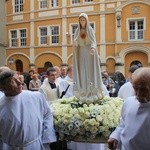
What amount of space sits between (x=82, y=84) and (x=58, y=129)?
3.99ft

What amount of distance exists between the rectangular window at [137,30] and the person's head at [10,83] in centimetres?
2605

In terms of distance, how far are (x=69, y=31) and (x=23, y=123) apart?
27.9 m

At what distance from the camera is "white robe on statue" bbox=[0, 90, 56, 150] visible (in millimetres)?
3691

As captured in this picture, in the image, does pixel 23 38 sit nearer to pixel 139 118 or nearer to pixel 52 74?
pixel 52 74

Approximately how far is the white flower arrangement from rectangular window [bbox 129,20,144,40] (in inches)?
975

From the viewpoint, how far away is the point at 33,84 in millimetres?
A: 10844

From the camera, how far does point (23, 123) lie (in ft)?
12.1

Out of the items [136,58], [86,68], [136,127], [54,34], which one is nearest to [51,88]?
[86,68]

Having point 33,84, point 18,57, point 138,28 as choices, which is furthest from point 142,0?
point 33,84

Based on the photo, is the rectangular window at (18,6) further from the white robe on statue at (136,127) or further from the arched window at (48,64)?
the white robe on statue at (136,127)

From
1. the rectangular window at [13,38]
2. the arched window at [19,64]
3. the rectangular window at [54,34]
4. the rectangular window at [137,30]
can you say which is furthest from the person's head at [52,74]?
the rectangular window at [13,38]

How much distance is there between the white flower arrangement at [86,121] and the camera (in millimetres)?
4566

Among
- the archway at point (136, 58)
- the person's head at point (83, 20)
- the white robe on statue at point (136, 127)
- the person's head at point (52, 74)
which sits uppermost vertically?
the person's head at point (83, 20)

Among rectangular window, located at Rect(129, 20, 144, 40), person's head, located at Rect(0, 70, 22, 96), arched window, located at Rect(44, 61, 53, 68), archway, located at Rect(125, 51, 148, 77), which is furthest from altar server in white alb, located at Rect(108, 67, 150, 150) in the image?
arched window, located at Rect(44, 61, 53, 68)
